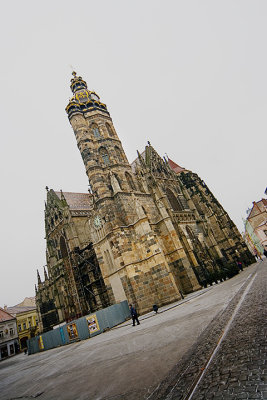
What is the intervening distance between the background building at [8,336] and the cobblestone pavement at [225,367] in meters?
45.5

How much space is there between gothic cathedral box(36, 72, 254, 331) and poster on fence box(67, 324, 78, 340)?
339 centimetres

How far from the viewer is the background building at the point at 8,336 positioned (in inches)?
1484

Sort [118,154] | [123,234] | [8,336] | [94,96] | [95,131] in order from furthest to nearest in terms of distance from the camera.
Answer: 1. [8,336]
2. [94,96]
3. [95,131]
4. [118,154]
5. [123,234]

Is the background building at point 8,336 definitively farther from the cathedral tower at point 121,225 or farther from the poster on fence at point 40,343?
the cathedral tower at point 121,225

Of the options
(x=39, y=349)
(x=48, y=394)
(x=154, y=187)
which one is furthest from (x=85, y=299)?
(x=48, y=394)

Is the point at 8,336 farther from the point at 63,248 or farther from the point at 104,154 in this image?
the point at 104,154

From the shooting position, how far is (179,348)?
16.6 feet

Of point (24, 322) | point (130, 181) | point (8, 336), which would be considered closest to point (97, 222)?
point (130, 181)

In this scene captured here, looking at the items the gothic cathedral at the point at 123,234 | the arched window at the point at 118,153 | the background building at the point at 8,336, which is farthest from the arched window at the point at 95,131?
the background building at the point at 8,336

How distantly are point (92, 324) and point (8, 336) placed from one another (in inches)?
1374

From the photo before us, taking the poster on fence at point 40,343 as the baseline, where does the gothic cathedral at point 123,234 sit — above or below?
above

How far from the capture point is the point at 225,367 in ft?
11.0

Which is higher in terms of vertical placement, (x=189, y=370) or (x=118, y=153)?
(x=118, y=153)

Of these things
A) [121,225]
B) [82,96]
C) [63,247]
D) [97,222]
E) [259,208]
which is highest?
[82,96]
